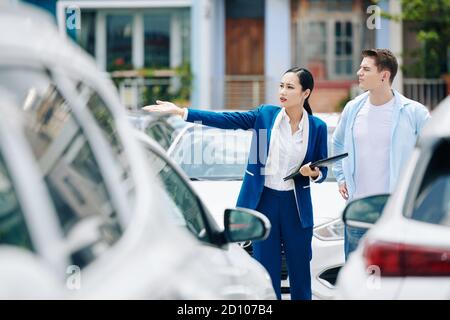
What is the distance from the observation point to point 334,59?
26.5 metres

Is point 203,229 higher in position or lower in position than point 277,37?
lower

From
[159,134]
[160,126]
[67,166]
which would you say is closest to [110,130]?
[67,166]

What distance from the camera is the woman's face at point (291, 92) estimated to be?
22.8 ft

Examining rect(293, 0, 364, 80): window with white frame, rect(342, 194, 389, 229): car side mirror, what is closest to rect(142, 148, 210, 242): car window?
rect(342, 194, 389, 229): car side mirror

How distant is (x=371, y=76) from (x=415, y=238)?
3.31 m

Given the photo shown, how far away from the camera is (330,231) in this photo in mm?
7879

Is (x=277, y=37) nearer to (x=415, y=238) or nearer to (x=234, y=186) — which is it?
(x=234, y=186)

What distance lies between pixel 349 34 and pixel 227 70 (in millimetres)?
3220

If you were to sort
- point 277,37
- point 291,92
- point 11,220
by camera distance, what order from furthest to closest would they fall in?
point 277,37, point 291,92, point 11,220

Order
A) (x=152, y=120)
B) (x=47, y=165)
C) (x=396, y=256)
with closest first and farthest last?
(x=47, y=165) → (x=396, y=256) → (x=152, y=120)

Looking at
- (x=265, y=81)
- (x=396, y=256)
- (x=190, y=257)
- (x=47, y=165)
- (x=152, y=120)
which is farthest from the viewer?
(x=265, y=81)
